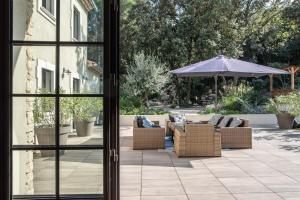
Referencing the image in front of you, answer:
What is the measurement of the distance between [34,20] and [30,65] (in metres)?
0.35

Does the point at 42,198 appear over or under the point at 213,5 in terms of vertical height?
under

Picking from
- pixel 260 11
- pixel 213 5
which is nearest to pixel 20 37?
pixel 213 5

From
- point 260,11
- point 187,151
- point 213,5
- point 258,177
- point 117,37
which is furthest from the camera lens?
point 260,11

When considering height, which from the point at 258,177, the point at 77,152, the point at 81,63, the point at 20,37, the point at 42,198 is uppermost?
Answer: the point at 20,37

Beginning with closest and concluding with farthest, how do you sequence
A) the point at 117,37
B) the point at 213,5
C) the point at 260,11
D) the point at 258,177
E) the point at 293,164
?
the point at 117,37, the point at 258,177, the point at 293,164, the point at 213,5, the point at 260,11

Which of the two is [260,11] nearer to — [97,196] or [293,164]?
[293,164]

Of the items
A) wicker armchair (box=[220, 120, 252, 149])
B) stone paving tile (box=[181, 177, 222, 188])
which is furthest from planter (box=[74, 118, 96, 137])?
wicker armchair (box=[220, 120, 252, 149])

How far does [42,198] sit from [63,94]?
2.60 feet

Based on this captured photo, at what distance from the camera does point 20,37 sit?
291 centimetres

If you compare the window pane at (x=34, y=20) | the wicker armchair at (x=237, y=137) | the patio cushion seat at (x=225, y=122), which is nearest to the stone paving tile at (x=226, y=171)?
the wicker armchair at (x=237, y=137)

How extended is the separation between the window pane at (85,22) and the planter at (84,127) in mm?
618

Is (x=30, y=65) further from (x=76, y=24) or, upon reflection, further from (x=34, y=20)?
(x=76, y=24)

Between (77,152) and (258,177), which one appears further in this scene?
(258,177)

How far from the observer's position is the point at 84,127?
2975 millimetres
